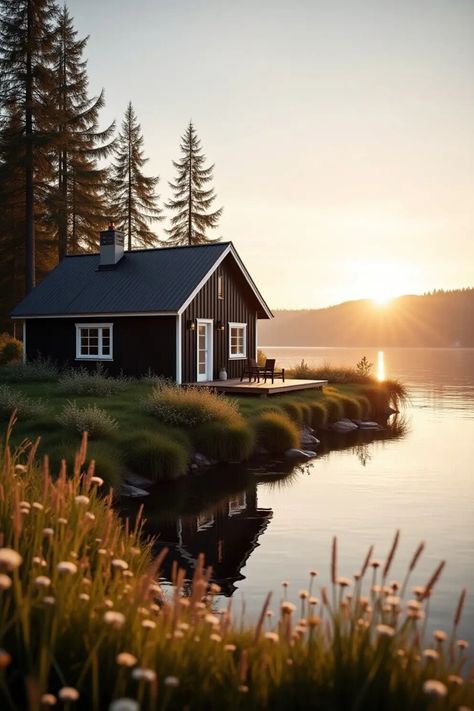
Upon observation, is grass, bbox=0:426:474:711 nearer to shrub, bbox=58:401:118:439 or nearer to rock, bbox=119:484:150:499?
rock, bbox=119:484:150:499

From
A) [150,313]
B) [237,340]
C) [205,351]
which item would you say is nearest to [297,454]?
[150,313]

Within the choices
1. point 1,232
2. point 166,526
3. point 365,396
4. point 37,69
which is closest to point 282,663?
point 166,526

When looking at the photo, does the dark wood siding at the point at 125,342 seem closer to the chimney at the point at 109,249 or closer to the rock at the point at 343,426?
the chimney at the point at 109,249

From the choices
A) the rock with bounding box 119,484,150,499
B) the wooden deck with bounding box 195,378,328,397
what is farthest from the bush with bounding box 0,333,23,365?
the rock with bounding box 119,484,150,499

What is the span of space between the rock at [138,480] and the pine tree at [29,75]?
73.9 feet

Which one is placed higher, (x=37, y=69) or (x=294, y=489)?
(x=37, y=69)

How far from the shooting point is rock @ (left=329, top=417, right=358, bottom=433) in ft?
78.4

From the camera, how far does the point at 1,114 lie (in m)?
35.3

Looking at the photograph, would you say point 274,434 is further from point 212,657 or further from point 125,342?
point 212,657

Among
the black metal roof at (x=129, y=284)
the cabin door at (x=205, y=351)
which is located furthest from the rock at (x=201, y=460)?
the cabin door at (x=205, y=351)

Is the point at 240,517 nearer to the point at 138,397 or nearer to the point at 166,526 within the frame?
the point at 166,526

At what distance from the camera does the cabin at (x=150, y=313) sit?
24734 mm

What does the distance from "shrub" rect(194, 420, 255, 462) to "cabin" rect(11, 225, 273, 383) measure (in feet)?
25.7

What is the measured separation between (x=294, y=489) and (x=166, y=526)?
4028mm
